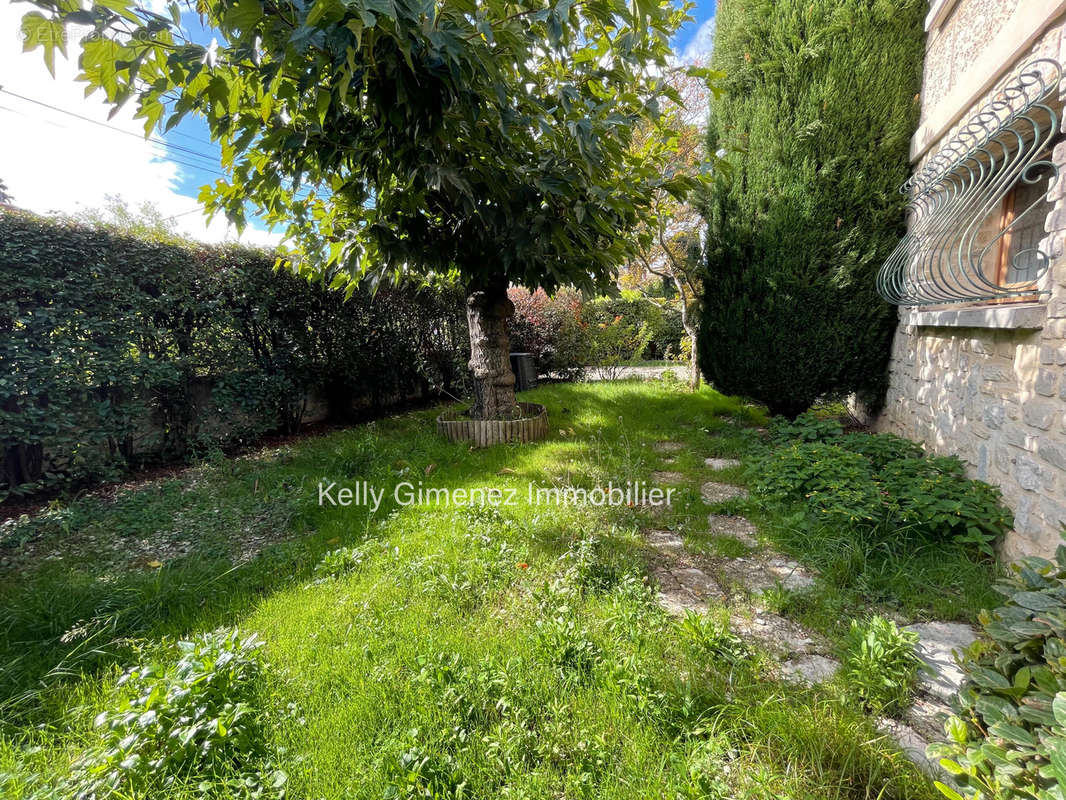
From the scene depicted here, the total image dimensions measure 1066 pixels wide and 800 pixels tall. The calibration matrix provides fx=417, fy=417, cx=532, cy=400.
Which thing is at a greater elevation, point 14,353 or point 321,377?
point 14,353

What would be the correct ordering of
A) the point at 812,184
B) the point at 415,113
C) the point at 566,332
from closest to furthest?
the point at 415,113 < the point at 812,184 < the point at 566,332

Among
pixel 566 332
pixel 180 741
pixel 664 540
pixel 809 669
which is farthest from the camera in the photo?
pixel 566 332

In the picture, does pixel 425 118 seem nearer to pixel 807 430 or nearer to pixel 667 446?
pixel 667 446

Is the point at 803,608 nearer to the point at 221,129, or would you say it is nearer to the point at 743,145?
the point at 221,129

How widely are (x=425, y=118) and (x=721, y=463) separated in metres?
3.60

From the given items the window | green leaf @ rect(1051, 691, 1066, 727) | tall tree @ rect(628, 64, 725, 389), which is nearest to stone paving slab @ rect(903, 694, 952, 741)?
green leaf @ rect(1051, 691, 1066, 727)

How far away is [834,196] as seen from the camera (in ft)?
12.9

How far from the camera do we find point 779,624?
183cm

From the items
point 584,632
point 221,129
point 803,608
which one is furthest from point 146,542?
point 803,608

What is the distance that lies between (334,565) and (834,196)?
202 inches

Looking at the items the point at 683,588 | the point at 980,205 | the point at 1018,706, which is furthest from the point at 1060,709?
the point at 980,205

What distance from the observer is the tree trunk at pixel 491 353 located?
15.3 feet

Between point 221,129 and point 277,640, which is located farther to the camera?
point 221,129

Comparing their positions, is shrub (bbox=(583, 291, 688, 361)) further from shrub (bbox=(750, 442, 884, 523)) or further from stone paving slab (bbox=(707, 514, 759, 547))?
stone paving slab (bbox=(707, 514, 759, 547))
